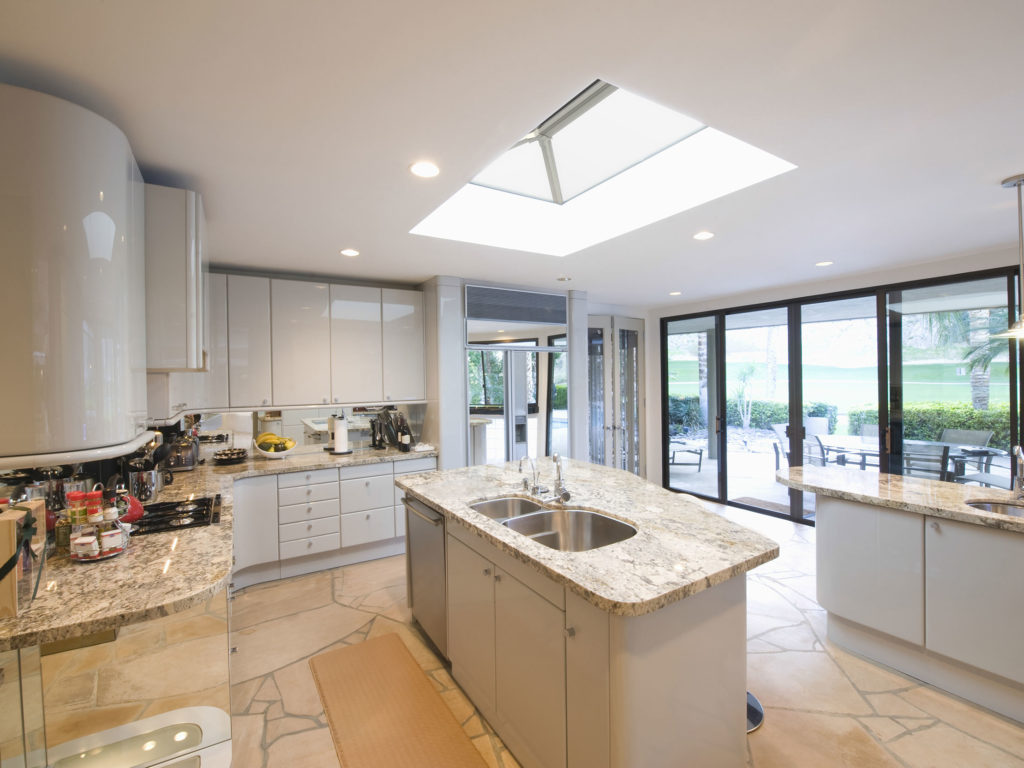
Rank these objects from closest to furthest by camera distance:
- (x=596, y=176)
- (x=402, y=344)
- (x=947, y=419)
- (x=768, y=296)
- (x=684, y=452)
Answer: (x=596, y=176) < (x=947, y=419) < (x=402, y=344) < (x=768, y=296) < (x=684, y=452)

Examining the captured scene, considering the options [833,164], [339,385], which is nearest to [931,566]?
[833,164]

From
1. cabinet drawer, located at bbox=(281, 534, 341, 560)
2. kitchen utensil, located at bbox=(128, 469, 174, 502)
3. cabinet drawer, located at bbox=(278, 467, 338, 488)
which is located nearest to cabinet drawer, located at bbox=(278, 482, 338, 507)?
cabinet drawer, located at bbox=(278, 467, 338, 488)

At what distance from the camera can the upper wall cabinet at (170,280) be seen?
1846mm

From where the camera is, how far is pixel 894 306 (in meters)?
3.97

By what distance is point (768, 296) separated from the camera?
480cm

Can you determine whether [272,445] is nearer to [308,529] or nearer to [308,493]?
[308,493]

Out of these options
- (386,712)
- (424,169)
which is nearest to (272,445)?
(386,712)

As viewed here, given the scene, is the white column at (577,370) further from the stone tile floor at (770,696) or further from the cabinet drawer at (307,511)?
the cabinet drawer at (307,511)

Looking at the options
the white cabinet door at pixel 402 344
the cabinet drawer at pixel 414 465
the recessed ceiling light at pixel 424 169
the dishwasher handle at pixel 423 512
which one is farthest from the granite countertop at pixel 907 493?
the white cabinet door at pixel 402 344

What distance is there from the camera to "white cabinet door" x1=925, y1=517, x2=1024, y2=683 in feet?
6.33

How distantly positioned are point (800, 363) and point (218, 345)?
17.9 ft

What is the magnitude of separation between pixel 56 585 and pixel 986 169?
3.96 metres

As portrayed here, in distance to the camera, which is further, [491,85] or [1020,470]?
[1020,470]

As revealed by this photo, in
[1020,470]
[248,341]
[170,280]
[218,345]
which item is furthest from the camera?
[248,341]
